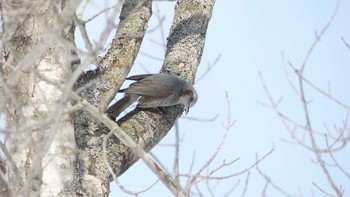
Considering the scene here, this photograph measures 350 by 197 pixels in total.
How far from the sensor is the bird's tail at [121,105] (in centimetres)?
512

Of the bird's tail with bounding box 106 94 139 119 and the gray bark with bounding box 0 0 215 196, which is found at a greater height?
the bird's tail with bounding box 106 94 139 119

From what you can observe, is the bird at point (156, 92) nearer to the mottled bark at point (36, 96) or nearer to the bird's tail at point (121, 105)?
the bird's tail at point (121, 105)

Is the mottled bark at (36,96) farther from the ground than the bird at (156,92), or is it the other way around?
the bird at (156,92)

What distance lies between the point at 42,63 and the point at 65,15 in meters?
1.44

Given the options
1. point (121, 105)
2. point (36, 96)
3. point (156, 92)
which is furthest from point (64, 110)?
point (156, 92)

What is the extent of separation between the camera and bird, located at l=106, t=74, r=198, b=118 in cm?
531

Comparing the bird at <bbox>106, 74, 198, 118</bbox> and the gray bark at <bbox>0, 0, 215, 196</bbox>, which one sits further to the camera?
the bird at <bbox>106, 74, 198, 118</bbox>

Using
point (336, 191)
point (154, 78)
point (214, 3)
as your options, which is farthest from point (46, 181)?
point (214, 3)

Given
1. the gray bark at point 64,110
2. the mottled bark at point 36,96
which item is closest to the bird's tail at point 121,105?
the gray bark at point 64,110

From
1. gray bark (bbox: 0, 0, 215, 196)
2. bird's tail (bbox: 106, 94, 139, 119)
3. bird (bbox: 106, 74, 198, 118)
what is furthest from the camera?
bird (bbox: 106, 74, 198, 118)

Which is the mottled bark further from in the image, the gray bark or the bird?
the bird

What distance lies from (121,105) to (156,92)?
1.23ft

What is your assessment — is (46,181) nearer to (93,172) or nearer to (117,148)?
(93,172)

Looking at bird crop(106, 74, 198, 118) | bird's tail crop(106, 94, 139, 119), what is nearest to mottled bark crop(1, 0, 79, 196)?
bird's tail crop(106, 94, 139, 119)
